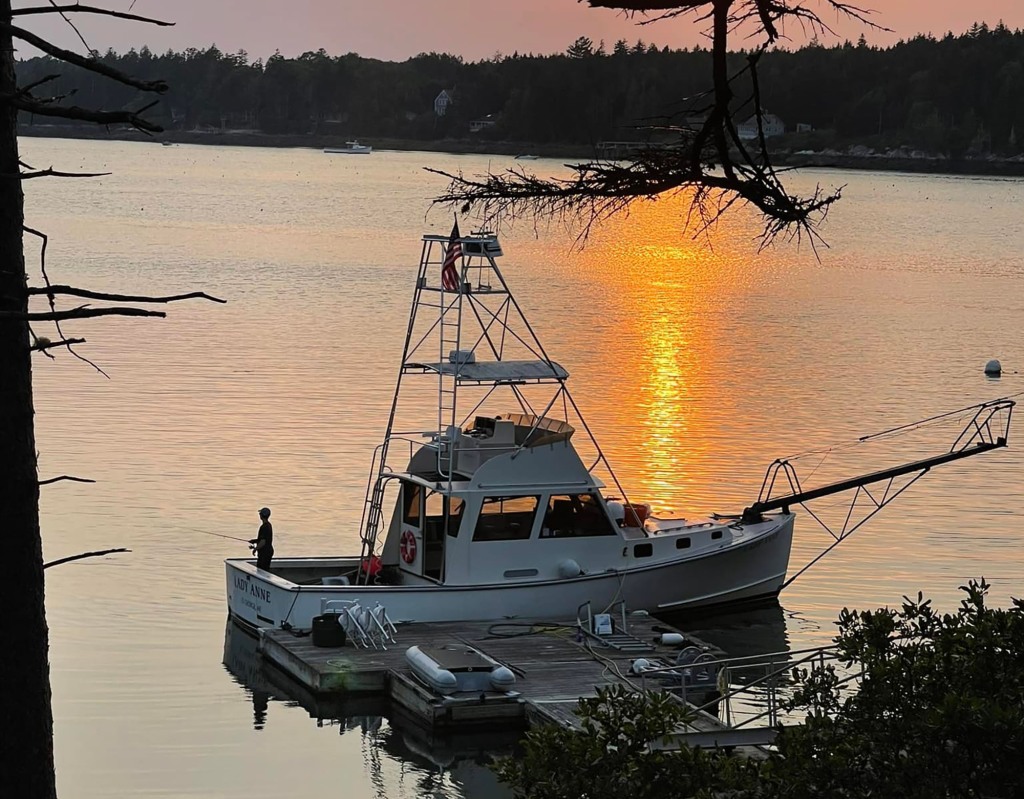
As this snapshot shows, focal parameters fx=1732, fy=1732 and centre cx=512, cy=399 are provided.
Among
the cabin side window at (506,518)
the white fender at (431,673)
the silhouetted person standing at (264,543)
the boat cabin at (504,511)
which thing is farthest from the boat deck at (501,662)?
the silhouetted person standing at (264,543)

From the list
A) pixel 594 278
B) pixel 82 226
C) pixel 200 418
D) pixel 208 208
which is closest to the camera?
pixel 200 418

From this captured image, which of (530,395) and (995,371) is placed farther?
(995,371)

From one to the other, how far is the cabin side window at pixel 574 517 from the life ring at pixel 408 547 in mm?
1732

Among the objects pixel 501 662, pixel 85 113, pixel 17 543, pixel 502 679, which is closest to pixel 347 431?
pixel 501 662

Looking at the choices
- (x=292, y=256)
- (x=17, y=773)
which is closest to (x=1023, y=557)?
(x=17, y=773)

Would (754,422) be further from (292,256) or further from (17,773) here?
(292,256)

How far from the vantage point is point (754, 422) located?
4528 centimetres

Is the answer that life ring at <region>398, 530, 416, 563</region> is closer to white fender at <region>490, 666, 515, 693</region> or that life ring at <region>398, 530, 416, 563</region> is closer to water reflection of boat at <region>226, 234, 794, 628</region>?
water reflection of boat at <region>226, 234, 794, 628</region>

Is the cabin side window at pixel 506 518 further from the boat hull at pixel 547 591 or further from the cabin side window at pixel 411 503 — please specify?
the cabin side window at pixel 411 503

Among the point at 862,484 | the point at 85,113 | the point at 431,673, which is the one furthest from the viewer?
the point at 862,484

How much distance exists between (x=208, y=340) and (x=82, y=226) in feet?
193

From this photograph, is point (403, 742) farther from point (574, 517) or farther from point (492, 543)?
point (574, 517)

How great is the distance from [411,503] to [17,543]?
52.1 ft

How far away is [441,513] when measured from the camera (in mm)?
23047
